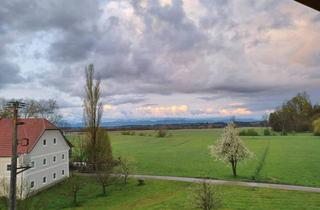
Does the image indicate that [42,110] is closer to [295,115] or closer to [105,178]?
[105,178]

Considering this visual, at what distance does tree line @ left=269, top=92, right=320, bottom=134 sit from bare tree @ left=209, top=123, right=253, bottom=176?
3516 inches

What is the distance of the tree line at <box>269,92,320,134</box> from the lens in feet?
436

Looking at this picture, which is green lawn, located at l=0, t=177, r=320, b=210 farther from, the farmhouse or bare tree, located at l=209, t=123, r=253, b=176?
bare tree, located at l=209, t=123, r=253, b=176

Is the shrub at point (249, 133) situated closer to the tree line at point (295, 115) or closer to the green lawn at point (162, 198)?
the tree line at point (295, 115)

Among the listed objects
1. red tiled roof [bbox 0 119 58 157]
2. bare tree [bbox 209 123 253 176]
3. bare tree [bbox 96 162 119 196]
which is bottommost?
bare tree [bbox 96 162 119 196]

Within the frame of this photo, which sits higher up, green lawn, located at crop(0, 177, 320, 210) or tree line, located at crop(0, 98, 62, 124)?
tree line, located at crop(0, 98, 62, 124)

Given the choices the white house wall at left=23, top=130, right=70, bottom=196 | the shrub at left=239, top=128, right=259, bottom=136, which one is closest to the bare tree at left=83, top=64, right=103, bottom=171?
the white house wall at left=23, top=130, right=70, bottom=196

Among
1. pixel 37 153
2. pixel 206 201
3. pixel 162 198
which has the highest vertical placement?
pixel 37 153

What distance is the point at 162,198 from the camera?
1411 inches

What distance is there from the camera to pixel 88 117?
54188mm

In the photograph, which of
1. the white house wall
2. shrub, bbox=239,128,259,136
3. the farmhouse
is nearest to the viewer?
the farmhouse

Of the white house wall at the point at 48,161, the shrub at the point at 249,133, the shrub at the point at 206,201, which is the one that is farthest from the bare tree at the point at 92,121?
the shrub at the point at 249,133

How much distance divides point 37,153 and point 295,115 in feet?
374

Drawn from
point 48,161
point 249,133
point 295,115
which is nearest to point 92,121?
point 48,161
